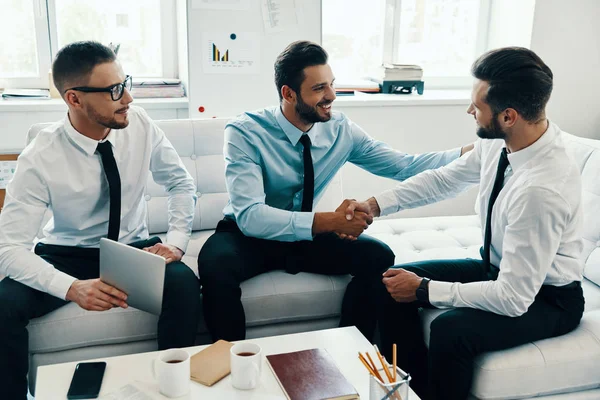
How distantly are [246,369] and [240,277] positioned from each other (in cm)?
65

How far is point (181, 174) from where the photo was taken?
2.25 metres

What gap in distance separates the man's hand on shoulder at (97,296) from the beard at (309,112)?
85cm

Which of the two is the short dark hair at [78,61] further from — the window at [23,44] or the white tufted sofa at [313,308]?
the window at [23,44]

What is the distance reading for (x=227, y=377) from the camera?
147cm

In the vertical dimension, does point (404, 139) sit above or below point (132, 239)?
above

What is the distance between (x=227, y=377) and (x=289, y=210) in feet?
2.91

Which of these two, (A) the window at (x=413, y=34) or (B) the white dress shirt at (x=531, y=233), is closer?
(B) the white dress shirt at (x=531, y=233)

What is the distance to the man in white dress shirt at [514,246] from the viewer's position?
5.41ft

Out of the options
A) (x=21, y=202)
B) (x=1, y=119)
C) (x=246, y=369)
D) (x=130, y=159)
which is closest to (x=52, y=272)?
(x=21, y=202)

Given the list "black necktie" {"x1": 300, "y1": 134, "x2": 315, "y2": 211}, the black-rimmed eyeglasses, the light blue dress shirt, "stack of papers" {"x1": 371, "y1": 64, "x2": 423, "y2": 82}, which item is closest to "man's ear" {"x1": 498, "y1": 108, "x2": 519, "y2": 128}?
the light blue dress shirt

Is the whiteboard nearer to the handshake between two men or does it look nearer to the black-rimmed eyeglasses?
the black-rimmed eyeglasses

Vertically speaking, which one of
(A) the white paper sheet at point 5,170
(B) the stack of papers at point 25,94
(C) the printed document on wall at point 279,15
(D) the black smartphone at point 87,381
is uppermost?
(C) the printed document on wall at point 279,15

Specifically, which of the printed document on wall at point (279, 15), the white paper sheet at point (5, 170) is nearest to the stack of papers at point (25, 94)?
the white paper sheet at point (5, 170)

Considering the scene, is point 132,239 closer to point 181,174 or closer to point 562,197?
point 181,174
